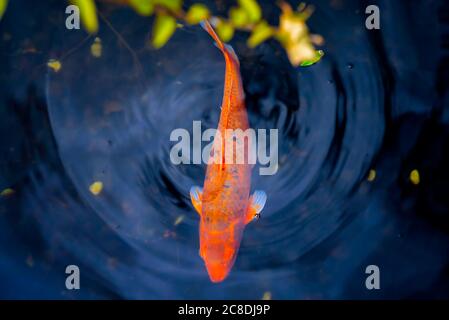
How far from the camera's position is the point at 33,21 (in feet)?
6.22

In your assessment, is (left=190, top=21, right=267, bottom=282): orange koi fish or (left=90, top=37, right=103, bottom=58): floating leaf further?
(left=90, top=37, right=103, bottom=58): floating leaf

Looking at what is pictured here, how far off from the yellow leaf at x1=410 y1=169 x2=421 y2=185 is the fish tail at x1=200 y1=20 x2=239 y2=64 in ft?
2.66

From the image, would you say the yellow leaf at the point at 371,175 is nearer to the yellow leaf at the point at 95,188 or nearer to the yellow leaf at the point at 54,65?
the yellow leaf at the point at 95,188

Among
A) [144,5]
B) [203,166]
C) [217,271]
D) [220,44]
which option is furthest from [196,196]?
[144,5]

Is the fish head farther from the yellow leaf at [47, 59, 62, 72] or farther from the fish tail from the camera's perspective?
the yellow leaf at [47, 59, 62, 72]

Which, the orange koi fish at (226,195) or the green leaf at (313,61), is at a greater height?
the green leaf at (313,61)

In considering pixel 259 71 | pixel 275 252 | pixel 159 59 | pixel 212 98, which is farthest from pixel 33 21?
pixel 275 252

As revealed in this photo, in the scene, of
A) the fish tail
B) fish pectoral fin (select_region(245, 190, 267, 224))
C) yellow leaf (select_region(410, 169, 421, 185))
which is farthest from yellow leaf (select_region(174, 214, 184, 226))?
yellow leaf (select_region(410, 169, 421, 185))

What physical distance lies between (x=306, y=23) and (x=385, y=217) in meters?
0.81

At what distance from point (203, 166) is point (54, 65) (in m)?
0.71

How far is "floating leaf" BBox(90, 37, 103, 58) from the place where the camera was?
6.23ft

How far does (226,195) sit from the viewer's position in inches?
64.8

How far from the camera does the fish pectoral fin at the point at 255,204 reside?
5.70ft

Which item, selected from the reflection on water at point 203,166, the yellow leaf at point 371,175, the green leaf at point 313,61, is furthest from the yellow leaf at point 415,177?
the green leaf at point 313,61
